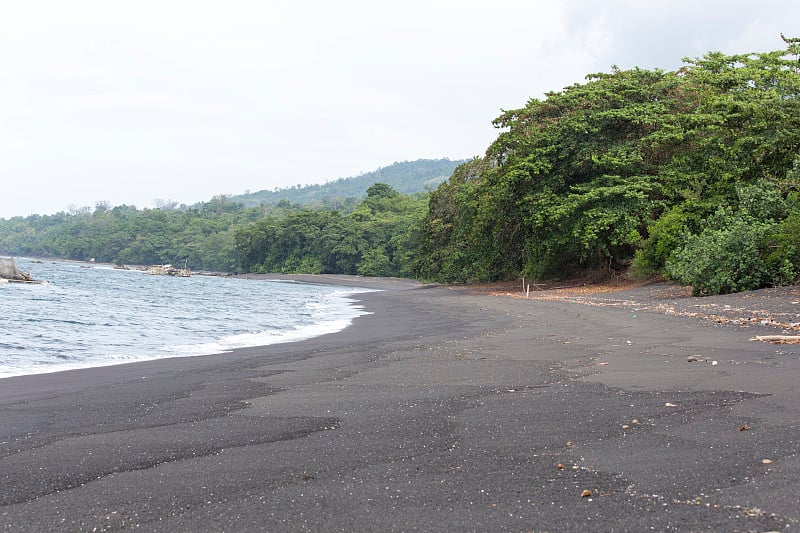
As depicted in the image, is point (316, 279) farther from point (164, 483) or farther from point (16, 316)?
point (164, 483)

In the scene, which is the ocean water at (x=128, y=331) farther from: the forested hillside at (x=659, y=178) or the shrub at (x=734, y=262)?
the forested hillside at (x=659, y=178)

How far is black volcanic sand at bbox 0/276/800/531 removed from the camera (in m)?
3.52

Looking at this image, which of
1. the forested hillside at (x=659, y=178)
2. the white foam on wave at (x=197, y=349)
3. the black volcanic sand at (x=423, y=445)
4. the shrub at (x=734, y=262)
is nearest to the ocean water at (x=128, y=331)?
the white foam on wave at (x=197, y=349)

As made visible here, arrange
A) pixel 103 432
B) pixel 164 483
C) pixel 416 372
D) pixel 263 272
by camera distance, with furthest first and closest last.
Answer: pixel 263 272 < pixel 416 372 < pixel 103 432 < pixel 164 483

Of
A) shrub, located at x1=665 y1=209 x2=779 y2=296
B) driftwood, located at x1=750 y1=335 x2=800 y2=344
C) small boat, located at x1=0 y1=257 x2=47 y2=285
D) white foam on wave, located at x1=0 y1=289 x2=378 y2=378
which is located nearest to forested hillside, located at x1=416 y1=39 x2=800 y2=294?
shrub, located at x1=665 y1=209 x2=779 y2=296

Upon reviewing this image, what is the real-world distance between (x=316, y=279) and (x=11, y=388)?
74.2 metres

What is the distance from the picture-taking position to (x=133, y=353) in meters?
13.3

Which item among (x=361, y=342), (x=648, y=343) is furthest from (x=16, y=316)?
(x=648, y=343)

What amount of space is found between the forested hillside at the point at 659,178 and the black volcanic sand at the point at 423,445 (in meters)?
12.0

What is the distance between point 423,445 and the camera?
4.79 metres

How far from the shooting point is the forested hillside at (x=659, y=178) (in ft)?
64.5

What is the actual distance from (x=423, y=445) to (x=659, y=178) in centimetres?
2716

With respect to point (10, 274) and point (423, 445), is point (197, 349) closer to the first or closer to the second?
point (423, 445)

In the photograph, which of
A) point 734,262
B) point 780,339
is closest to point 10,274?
point 734,262
